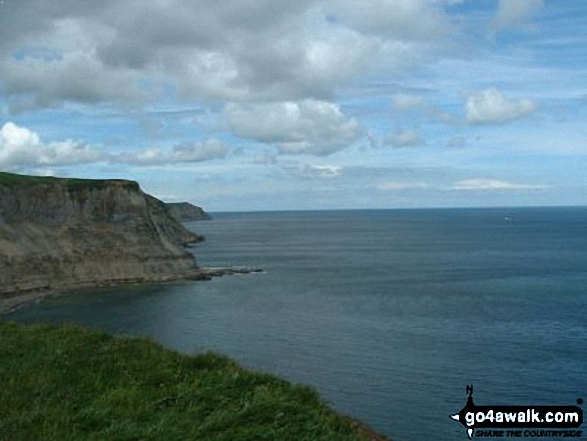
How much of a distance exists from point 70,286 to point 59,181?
20.0 meters

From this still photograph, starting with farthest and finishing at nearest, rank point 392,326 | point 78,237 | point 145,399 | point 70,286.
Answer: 1. point 78,237
2. point 70,286
3. point 392,326
4. point 145,399

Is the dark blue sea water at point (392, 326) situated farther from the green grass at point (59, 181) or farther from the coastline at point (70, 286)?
the green grass at point (59, 181)

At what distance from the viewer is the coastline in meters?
76.9

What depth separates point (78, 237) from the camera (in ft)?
311

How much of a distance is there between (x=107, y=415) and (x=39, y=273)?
8182 centimetres

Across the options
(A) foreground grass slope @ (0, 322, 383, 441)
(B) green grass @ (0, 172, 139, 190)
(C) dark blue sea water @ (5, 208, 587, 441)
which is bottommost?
(C) dark blue sea water @ (5, 208, 587, 441)

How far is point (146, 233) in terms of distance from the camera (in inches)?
3994

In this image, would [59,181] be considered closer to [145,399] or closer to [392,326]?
[392,326]

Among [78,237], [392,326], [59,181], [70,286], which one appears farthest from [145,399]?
[59,181]

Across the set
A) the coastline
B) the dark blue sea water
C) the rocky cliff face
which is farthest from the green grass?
the dark blue sea water

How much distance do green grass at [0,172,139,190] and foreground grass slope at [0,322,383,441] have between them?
84.6m

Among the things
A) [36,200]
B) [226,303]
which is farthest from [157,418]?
[36,200]

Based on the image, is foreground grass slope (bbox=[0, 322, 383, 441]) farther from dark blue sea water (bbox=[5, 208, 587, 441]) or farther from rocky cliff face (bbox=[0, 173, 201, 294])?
rocky cliff face (bbox=[0, 173, 201, 294])

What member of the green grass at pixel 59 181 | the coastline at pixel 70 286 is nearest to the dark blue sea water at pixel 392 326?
the coastline at pixel 70 286
